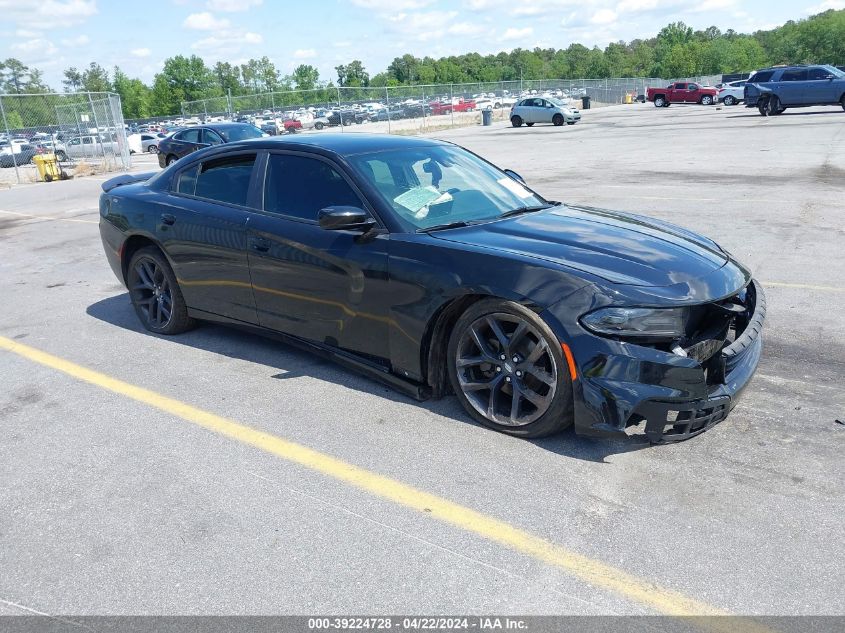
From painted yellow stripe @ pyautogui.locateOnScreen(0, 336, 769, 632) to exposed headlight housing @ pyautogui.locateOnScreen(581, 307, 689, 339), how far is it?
1.04m

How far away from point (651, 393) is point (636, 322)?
1.12 feet

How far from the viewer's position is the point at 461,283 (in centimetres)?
383

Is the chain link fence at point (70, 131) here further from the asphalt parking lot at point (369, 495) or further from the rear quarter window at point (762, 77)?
the rear quarter window at point (762, 77)

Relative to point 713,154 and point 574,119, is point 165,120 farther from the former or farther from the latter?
point 713,154

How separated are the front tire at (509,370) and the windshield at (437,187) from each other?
800mm

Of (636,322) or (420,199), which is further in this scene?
(420,199)

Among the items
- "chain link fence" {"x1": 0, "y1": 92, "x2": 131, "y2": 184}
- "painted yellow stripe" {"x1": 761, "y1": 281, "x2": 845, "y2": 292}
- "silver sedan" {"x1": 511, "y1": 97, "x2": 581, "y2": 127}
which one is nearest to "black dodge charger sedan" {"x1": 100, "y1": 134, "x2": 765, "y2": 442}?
"painted yellow stripe" {"x1": 761, "y1": 281, "x2": 845, "y2": 292}

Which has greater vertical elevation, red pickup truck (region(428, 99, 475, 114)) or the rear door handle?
the rear door handle

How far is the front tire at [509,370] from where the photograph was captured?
3.62m

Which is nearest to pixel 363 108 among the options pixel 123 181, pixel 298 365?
pixel 123 181

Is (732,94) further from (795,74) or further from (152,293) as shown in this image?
(152,293)

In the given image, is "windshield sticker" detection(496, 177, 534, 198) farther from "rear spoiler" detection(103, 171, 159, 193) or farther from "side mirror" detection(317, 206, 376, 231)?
"rear spoiler" detection(103, 171, 159, 193)

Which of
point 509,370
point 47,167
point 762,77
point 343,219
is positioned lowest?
point 47,167

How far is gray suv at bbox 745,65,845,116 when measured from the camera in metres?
30.4
